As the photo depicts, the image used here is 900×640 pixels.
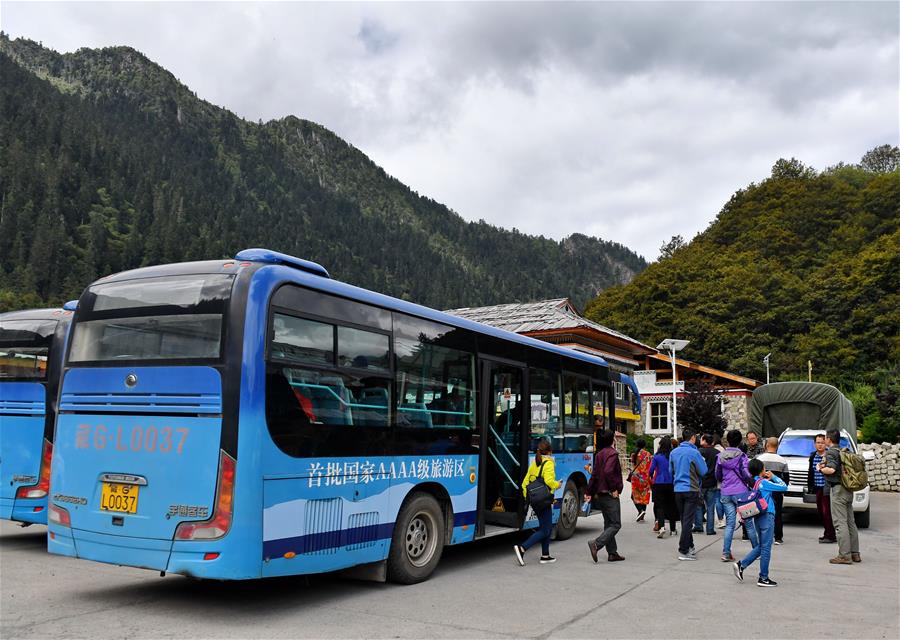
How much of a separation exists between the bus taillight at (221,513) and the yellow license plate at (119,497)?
61cm

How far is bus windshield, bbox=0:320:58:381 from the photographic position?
35.5ft

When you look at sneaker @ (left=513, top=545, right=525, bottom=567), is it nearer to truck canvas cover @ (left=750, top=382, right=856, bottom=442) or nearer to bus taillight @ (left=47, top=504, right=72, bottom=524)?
bus taillight @ (left=47, top=504, right=72, bottom=524)

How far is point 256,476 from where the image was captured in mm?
6363

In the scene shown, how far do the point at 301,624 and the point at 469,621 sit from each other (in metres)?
1.44

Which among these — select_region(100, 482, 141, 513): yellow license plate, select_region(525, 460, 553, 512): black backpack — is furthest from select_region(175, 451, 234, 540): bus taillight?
select_region(525, 460, 553, 512): black backpack

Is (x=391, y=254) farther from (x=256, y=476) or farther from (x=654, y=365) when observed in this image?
(x=256, y=476)

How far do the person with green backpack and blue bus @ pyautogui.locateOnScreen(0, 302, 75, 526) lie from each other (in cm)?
1029

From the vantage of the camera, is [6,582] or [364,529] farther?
[6,582]

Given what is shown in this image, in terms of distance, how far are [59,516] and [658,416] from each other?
48932mm

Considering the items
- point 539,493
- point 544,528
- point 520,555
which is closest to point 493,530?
point 520,555

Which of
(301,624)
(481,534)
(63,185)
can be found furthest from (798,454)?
(63,185)

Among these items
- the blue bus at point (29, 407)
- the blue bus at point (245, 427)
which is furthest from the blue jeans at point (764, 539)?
the blue bus at point (29, 407)

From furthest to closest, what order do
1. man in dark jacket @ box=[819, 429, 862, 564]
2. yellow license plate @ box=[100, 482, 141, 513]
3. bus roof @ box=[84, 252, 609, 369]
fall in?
man in dark jacket @ box=[819, 429, 862, 564]
bus roof @ box=[84, 252, 609, 369]
yellow license plate @ box=[100, 482, 141, 513]

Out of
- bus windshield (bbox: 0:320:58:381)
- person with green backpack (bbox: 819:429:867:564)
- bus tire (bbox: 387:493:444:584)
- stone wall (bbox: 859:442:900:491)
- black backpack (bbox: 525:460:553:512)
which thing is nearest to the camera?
bus tire (bbox: 387:493:444:584)
